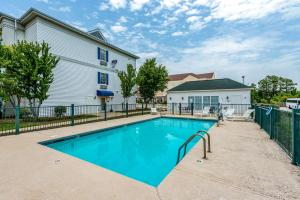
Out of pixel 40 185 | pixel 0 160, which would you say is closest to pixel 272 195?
pixel 40 185

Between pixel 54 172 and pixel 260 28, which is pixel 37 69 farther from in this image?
pixel 260 28

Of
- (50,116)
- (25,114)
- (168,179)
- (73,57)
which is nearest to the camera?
(168,179)

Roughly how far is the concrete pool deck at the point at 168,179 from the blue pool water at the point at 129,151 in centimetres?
121

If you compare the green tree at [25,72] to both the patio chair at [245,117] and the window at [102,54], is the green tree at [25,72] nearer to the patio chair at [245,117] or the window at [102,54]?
the window at [102,54]

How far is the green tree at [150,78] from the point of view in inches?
839

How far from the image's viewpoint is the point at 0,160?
14.1 feet

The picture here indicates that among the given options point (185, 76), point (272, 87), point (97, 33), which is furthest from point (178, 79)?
point (97, 33)

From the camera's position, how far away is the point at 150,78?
2136 cm

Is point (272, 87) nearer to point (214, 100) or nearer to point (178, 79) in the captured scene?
point (178, 79)

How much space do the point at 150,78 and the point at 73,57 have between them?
970cm

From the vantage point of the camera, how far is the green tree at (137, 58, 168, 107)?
21312 mm

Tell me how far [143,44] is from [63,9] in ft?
39.6

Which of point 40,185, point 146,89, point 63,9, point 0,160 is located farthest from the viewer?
point 146,89

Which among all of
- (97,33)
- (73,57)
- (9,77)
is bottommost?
(9,77)
